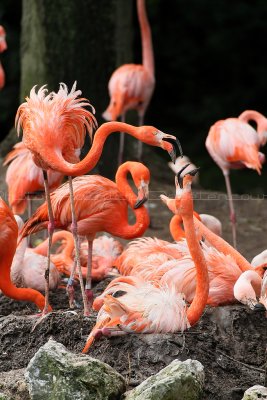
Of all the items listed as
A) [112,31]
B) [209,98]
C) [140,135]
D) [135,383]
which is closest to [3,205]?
[140,135]

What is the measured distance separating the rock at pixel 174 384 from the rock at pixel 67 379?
0.12 m

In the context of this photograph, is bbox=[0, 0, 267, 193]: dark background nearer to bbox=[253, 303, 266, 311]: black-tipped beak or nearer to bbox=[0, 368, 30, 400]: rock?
bbox=[253, 303, 266, 311]: black-tipped beak

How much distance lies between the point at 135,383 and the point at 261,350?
2.86 feet

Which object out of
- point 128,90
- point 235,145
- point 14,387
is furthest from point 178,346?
point 128,90

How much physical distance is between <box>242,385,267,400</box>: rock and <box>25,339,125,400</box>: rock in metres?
0.57

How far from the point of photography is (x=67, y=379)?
4562mm

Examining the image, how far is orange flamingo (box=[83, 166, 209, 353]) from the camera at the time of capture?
16.8ft

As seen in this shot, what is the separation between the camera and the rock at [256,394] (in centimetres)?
441

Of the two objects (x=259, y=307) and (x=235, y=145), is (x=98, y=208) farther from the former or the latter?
(x=235, y=145)

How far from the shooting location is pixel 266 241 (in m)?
8.37

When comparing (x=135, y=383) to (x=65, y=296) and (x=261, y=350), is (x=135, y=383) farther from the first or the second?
(x=65, y=296)

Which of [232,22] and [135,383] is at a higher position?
[232,22]

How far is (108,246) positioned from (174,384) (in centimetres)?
283

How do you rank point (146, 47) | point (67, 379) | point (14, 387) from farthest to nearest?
point (146, 47)
point (14, 387)
point (67, 379)
